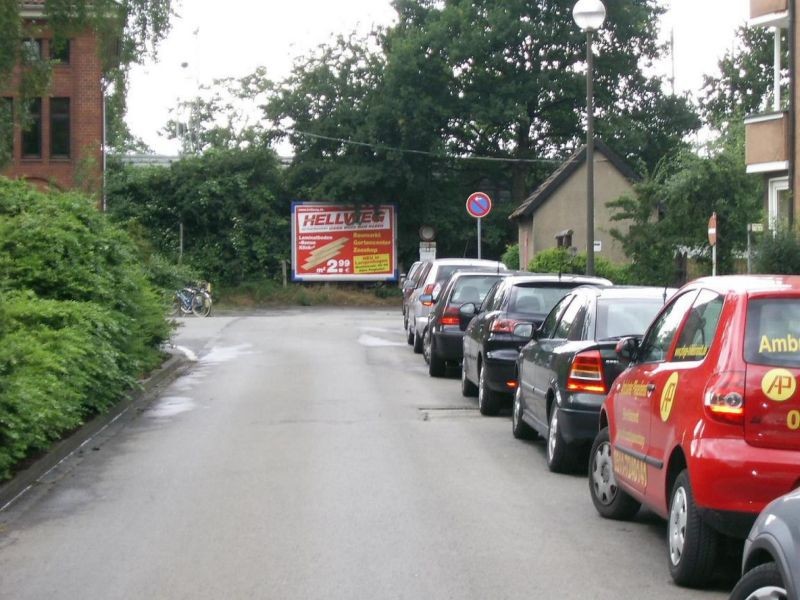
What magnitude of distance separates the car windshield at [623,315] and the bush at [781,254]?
887 centimetres

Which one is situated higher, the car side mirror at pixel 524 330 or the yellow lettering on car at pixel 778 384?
the car side mirror at pixel 524 330

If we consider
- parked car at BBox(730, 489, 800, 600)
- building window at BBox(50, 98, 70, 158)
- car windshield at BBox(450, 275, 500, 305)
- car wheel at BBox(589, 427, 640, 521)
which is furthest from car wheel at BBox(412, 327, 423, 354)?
building window at BBox(50, 98, 70, 158)

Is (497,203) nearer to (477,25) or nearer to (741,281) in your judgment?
(477,25)

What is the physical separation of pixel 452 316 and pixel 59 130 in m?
28.8

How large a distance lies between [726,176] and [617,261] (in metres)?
15.2

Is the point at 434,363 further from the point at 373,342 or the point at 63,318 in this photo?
the point at 373,342

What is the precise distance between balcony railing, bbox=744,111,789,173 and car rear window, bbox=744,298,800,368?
19.5m

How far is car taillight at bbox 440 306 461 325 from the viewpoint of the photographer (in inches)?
752

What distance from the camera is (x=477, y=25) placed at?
155 feet

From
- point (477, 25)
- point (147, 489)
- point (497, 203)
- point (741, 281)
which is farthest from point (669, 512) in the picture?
point (497, 203)

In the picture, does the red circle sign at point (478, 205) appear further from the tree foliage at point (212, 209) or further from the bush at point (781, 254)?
the tree foliage at point (212, 209)

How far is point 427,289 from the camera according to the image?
23.3 meters

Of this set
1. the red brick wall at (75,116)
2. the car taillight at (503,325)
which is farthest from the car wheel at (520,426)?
the red brick wall at (75,116)

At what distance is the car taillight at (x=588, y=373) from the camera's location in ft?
33.1
